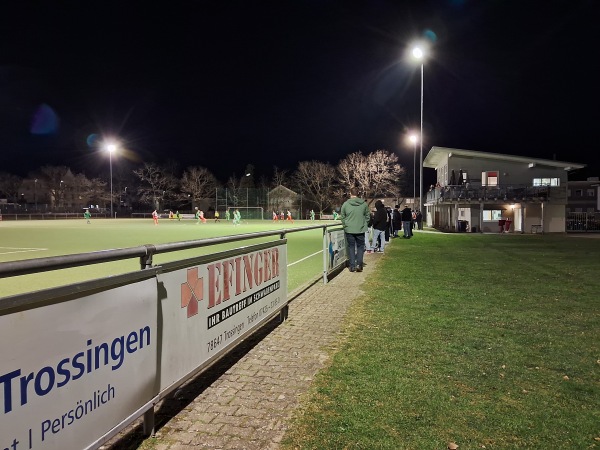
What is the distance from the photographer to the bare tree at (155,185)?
303ft

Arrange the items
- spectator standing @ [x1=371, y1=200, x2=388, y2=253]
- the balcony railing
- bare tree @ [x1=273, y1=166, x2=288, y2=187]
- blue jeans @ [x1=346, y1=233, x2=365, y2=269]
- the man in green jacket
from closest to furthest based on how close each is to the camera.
Result: the man in green jacket
blue jeans @ [x1=346, y1=233, x2=365, y2=269]
spectator standing @ [x1=371, y1=200, x2=388, y2=253]
the balcony railing
bare tree @ [x1=273, y1=166, x2=288, y2=187]

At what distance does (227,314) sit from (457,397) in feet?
7.14

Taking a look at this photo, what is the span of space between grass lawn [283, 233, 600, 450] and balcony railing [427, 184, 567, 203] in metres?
24.5

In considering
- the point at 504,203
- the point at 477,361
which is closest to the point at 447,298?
the point at 477,361

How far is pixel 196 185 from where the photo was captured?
91.0 meters

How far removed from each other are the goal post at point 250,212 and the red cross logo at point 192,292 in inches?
2581

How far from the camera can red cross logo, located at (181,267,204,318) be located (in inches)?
131

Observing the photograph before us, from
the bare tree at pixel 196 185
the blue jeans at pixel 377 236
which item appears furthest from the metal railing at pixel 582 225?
the bare tree at pixel 196 185

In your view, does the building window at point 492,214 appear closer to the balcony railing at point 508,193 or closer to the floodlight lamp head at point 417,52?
the balcony railing at point 508,193

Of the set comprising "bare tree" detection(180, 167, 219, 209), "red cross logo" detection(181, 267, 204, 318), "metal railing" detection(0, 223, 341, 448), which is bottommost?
"red cross logo" detection(181, 267, 204, 318)

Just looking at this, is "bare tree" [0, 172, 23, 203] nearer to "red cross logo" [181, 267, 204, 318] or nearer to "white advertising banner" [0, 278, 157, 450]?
"red cross logo" [181, 267, 204, 318]

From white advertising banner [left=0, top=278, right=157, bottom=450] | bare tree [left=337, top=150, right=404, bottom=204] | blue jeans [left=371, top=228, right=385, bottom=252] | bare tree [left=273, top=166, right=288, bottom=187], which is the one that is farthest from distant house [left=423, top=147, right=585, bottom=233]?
bare tree [left=273, top=166, right=288, bottom=187]

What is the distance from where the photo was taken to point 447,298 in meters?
7.84

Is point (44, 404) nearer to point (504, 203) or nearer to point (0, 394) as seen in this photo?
point (0, 394)
